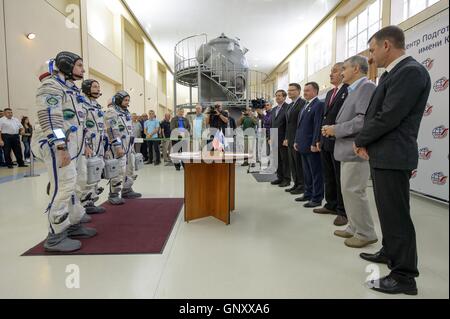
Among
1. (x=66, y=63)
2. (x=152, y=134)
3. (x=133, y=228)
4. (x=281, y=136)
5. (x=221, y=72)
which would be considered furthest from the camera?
(x=221, y=72)

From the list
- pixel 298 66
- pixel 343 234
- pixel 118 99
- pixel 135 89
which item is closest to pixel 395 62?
pixel 343 234

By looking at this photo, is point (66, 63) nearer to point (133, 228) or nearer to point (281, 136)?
point (133, 228)

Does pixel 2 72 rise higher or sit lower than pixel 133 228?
higher

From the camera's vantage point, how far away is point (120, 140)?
11.9ft

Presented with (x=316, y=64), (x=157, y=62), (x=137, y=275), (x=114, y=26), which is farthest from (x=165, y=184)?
(x=157, y=62)

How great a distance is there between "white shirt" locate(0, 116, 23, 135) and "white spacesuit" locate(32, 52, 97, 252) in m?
5.26

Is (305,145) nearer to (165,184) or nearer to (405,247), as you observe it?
(405,247)

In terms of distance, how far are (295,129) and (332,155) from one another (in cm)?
131

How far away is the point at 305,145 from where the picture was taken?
3643 millimetres

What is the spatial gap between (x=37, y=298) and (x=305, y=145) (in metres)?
3.14

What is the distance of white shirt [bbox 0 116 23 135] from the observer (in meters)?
6.19

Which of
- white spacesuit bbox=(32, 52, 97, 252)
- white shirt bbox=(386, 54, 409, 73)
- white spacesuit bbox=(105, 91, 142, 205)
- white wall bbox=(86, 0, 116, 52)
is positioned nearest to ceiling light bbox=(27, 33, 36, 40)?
white wall bbox=(86, 0, 116, 52)

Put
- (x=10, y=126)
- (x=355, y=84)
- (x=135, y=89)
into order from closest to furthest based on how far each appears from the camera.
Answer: (x=355, y=84)
(x=10, y=126)
(x=135, y=89)

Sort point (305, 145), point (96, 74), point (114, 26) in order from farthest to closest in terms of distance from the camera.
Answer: point (114, 26)
point (96, 74)
point (305, 145)
